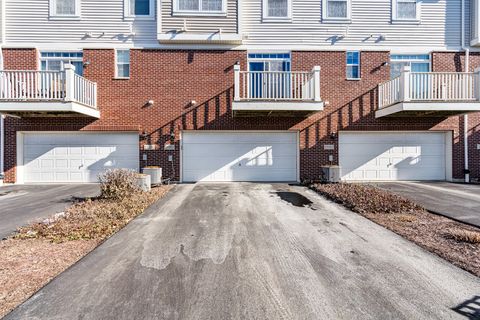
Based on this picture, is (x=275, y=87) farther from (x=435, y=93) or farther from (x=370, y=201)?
(x=435, y=93)

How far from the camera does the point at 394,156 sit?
10938 mm

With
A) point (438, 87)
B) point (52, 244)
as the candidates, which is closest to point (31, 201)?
point (52, 244)

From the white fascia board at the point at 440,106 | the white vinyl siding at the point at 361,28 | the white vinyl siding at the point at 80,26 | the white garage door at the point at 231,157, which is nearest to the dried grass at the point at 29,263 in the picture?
the white garage door at the point at 231,157

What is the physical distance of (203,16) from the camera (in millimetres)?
10398

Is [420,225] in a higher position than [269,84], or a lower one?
lower

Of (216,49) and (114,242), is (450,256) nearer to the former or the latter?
(114,242)

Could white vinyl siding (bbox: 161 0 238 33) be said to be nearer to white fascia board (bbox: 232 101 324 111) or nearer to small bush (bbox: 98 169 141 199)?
white fascia board (bbox: 232 101 324 111)

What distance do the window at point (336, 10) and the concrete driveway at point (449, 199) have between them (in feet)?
25.6

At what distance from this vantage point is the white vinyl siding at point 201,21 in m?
10.3

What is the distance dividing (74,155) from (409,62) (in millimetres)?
15486

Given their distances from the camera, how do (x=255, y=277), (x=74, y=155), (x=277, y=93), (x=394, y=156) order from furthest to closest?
(x=394, y=156) → (x=74, y=155) → (x=277, y=93) → (x=255, y=277)

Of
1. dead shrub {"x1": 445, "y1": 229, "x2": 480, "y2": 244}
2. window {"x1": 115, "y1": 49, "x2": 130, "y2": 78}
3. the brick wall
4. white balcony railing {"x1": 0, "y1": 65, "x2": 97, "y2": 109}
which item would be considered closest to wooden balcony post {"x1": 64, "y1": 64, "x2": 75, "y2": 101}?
white balcony railing {"x1": 0, "y1": 65, "x2": 97, "y2": 109}

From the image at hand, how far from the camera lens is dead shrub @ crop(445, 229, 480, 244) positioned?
Answer: 3.98 m

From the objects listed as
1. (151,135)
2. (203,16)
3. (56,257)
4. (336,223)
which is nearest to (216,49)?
(203,16)
